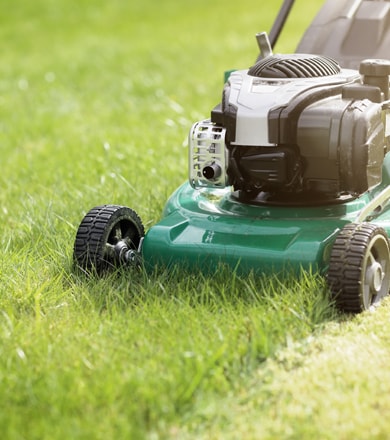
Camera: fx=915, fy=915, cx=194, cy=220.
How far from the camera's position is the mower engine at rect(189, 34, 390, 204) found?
277 centimetres

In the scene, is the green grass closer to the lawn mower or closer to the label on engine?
the lawn mower

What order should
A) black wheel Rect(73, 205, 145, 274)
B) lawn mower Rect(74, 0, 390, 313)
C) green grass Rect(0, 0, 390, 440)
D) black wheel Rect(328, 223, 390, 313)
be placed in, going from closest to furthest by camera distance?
1. green grass Rect(0, 0, 390, 440)
2. black wheel Rect(328, 223, 390, 313)
3. lawn mower Rect(74, 0, 390, 313)
4. black wheel Rect(73, 205, 145, 274)

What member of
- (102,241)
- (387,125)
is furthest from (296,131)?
(102,241)

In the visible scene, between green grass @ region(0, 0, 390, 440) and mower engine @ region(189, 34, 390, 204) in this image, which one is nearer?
green grass @ region(0, 0, 390, 440)

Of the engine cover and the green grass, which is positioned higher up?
the engine cover

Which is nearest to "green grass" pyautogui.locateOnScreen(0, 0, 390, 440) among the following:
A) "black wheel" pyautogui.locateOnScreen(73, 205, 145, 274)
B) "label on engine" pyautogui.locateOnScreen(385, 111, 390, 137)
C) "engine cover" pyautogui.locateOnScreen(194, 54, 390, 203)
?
"black wheel" pyautogui.locateOnScreen(73, 205, 145, 274)

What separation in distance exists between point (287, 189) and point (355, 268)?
0.44 m

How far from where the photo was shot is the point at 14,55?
9047 millimetres

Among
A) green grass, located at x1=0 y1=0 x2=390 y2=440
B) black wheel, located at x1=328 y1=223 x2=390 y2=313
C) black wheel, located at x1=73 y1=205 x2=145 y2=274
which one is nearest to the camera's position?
green grass, located at x1=0 y1=0 x2=390 y2=440

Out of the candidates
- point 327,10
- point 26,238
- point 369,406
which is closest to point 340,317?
point 369,406

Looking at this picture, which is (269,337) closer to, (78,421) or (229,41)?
(78,421)

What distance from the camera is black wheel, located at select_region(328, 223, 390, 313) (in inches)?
103

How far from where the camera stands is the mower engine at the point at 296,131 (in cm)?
277

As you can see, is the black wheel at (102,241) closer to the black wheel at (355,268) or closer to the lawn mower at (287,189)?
the lawn mower at (287,189)
